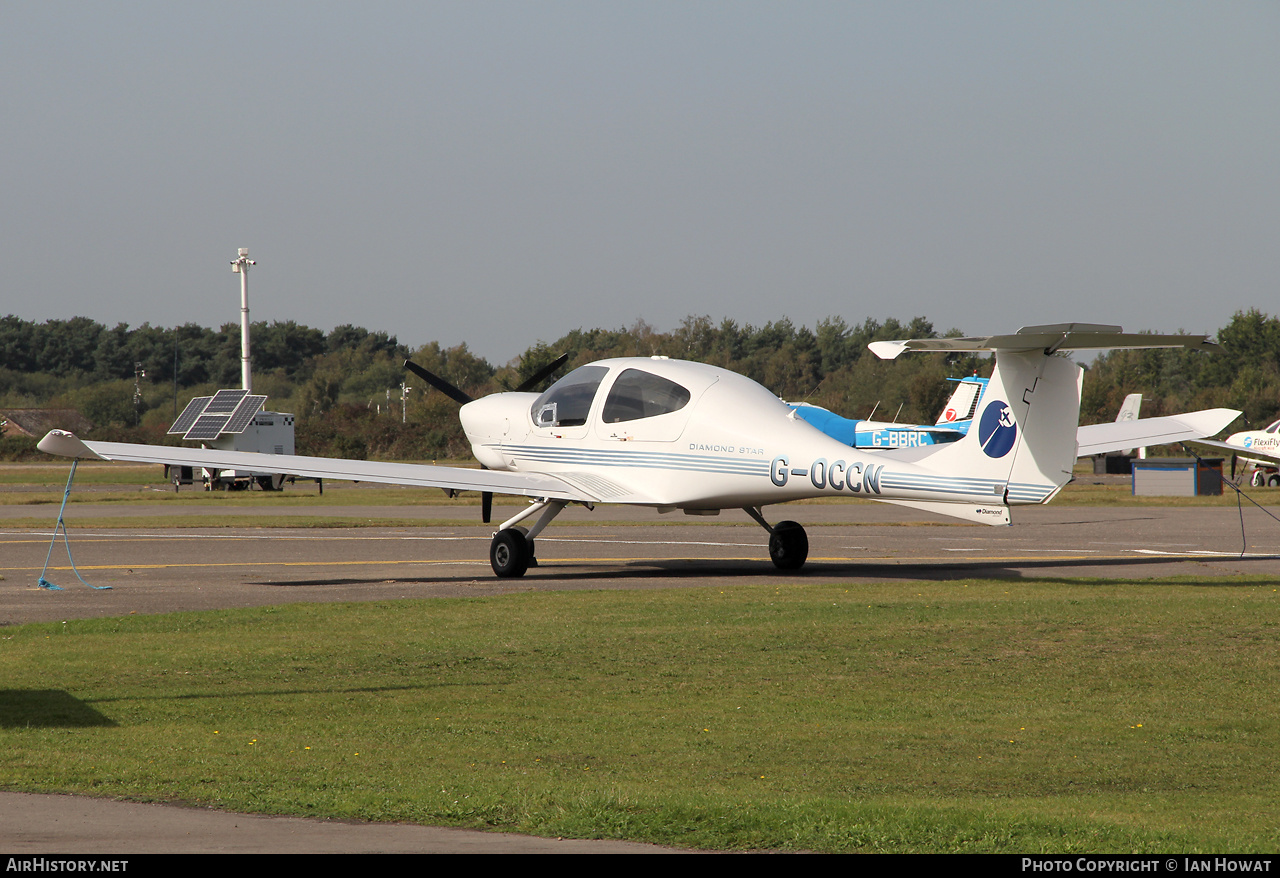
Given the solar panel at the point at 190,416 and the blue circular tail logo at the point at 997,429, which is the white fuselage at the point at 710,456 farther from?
the solar panel at the point at 190,416

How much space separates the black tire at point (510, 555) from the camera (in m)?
18.2

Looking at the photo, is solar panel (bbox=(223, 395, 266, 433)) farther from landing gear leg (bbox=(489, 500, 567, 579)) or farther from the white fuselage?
landing gear leg (bbox=(489, 500, 567, 579))

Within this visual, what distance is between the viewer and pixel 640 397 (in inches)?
723

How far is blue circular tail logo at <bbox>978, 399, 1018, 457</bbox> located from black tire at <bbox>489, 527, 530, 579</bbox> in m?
6.75

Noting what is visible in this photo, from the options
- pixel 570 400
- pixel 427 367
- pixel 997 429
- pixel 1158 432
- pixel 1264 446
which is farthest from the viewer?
pixel 427 367

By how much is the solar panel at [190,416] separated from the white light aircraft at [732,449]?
41114mm

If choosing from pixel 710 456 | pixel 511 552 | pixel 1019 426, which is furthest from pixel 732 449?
pixel 1019 426

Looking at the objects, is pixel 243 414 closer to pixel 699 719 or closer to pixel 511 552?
pixel 511 552

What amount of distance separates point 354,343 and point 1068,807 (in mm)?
155679

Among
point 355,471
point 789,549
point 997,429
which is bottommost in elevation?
point 789,549

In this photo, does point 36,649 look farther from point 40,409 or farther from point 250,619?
point 40,409

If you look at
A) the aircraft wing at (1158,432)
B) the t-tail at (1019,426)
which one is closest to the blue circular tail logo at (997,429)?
the t-tail at (1019,426)

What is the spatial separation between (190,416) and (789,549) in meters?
47.2

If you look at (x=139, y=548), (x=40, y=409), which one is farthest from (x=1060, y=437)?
(x=40, y=409)
